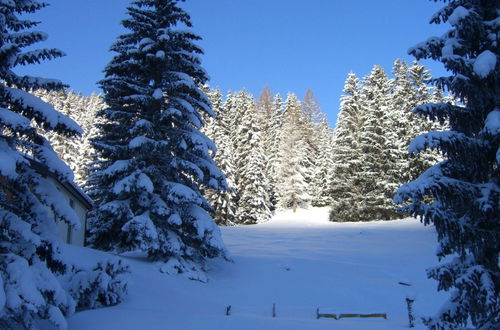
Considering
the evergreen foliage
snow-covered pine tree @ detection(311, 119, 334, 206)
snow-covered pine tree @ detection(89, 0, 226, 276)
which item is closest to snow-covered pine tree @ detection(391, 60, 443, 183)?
the evergreen foliage

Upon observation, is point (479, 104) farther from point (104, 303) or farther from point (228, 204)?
point (228, 204)

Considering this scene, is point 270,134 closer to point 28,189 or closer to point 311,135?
point 311,135

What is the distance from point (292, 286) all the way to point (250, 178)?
30.5 meters

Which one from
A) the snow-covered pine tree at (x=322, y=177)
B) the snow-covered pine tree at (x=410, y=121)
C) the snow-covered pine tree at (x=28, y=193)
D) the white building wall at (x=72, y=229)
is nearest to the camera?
the snow-covered pine tree at (x=28, y=193)

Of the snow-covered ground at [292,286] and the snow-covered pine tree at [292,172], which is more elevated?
the snow-covered pine tree at [292,172]

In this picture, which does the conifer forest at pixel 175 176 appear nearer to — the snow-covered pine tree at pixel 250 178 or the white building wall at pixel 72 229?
the white building wall at pixel 72 229

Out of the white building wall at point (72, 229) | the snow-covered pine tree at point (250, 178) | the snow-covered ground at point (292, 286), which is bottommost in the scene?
the snow-covered ground at point (292, 286)

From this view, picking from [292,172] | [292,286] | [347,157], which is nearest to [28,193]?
[292,286]

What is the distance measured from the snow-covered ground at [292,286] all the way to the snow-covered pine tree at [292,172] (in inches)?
752

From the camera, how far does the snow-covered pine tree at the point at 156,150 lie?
17.1 m

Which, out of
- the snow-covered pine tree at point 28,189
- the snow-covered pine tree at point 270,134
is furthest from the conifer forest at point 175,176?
the snow-covered pine tree at point 270,134

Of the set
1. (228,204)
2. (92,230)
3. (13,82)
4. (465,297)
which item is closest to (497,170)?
(465,297)

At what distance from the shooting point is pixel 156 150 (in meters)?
18.1

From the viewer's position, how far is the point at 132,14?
1909 cm
